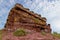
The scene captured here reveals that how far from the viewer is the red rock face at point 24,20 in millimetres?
39375

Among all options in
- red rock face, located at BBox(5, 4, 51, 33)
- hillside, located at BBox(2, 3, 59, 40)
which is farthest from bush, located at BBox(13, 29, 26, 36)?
red rock face, located at BBox(5, 4, 51, 33)

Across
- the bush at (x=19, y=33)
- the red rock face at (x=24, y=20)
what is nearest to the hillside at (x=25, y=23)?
the red rock face at (x=24, y=20)

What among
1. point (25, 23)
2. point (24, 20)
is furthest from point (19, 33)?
point (24, 20)

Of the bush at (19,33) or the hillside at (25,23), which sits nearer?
the bush at (19,33)

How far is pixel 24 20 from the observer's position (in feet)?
130

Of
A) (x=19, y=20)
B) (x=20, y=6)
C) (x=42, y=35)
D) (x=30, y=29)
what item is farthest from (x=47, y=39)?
(x=20, y=6)

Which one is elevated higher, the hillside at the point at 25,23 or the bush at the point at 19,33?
the hillside at the point at 25,23

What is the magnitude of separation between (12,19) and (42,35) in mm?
8575

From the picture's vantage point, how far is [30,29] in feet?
127

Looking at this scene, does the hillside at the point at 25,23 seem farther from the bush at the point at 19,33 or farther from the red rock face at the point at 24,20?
the bush at the point at 19,33

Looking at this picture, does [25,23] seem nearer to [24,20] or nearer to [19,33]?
[24,20]

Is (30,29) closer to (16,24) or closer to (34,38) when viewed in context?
(16,24)

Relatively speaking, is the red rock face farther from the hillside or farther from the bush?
the bush

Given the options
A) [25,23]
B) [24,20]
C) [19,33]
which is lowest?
[19,33]
